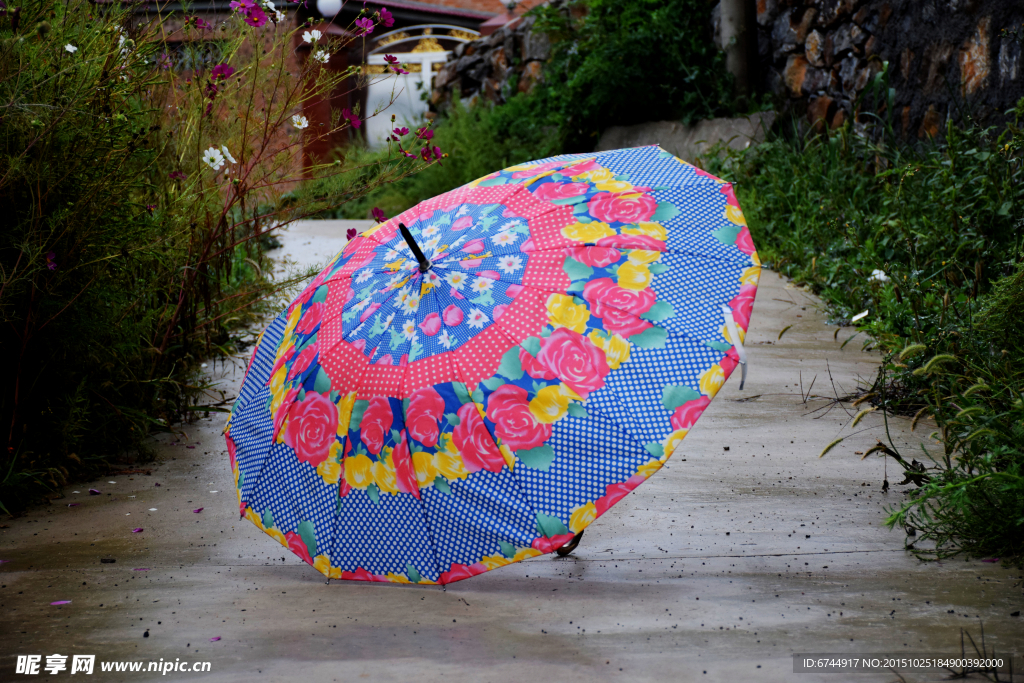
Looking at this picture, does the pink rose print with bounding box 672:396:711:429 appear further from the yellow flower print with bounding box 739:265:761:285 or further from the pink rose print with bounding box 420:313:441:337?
the pink rose print with bounding box 420:313:441:337

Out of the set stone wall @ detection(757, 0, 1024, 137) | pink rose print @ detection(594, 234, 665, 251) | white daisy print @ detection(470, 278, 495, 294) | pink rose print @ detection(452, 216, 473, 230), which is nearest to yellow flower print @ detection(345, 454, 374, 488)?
white daisy print @ detection(470, 278, 495, 294)

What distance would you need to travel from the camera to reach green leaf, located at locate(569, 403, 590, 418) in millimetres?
1780

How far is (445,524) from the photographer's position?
185cm

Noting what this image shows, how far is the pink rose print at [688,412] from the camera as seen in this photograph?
173 centimetres

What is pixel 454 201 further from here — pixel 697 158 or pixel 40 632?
pixel 697 158

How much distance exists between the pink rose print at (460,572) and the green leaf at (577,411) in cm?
38

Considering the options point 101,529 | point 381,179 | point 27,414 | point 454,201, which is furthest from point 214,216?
point 454,201

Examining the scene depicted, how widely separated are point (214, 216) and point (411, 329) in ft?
7.79

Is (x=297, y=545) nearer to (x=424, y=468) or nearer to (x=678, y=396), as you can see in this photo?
(x=424, y=468)

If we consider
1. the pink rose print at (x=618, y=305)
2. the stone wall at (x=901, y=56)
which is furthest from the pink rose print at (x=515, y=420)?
the stone wall at (x=901, y=56)

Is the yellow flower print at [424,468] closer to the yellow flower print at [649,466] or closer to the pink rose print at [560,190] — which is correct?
the yellow flower print at [649,466]

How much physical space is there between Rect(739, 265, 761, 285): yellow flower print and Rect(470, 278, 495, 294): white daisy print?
55 centimetres

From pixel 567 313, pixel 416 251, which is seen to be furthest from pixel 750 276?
pixel 416 251

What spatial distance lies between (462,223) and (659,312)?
56 cm
